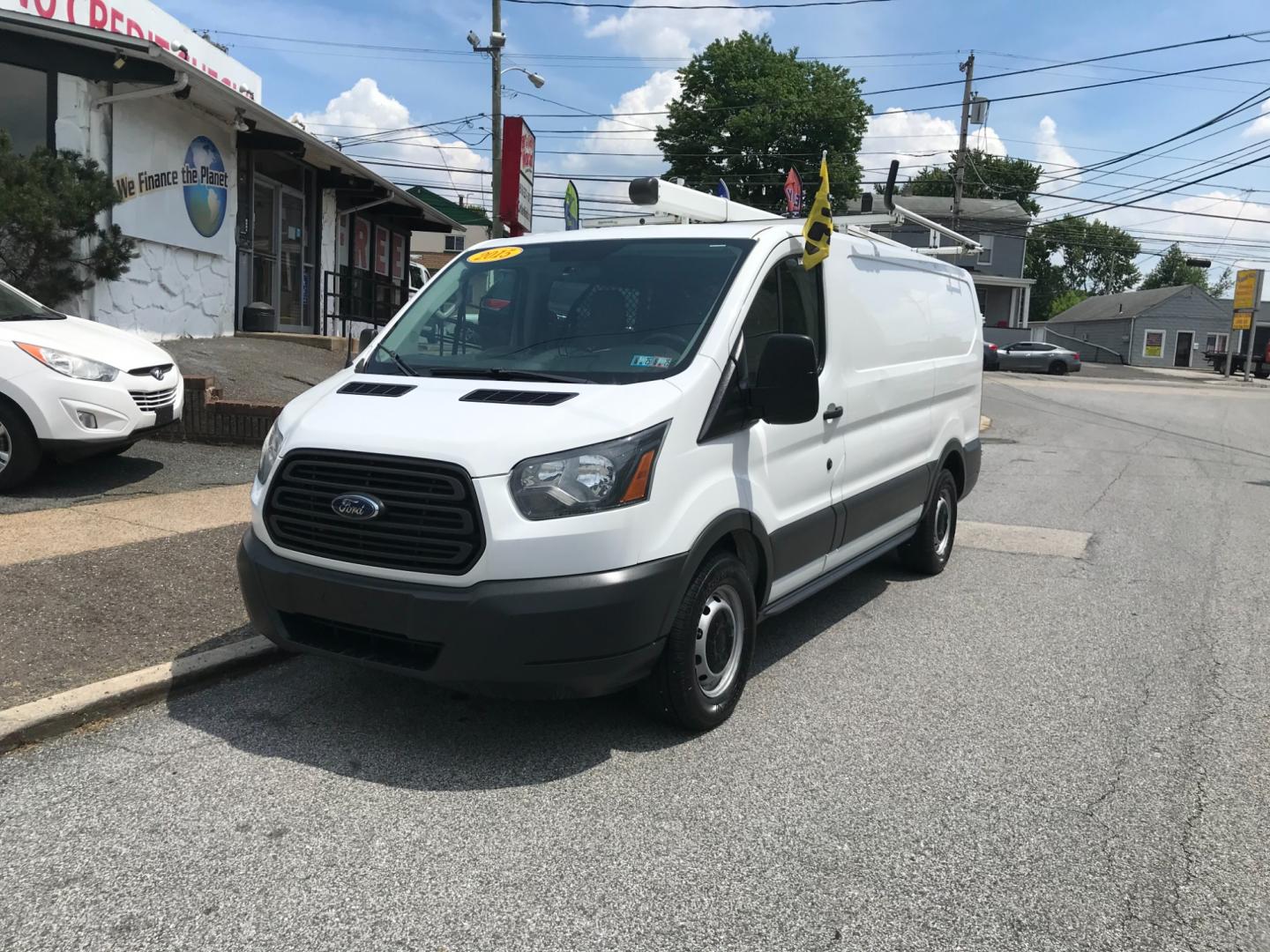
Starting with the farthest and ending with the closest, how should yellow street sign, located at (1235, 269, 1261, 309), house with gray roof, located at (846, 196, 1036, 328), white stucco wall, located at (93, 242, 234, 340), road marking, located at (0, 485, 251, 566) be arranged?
house with gray roof, located at (846, 196, 1036, 328) < yellow street sign, located at (1235, 269, 1261, 309) < white stucco wall, located at (93, 242, 234, 340) < road marking, located at (0, 485, 251, 566)

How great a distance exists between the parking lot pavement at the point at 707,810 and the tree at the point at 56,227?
768 centimetres

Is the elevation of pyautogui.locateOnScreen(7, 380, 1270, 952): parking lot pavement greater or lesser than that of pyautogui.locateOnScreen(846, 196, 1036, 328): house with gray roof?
lesser

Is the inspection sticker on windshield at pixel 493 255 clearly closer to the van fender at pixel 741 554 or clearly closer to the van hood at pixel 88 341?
the van fender at pixel 741 554

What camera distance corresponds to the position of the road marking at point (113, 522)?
19.6ft

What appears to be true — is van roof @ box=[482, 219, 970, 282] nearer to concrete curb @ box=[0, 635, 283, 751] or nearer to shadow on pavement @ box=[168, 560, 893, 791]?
shadow on pavement @ box=[168, 560, 893, 791]

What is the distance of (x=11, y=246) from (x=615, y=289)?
8.85m

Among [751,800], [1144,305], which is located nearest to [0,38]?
[751,800]

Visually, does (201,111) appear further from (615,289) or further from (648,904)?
(648,904)

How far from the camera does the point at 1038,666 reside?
505 centimetres

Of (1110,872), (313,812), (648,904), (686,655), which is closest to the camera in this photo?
(648,904)

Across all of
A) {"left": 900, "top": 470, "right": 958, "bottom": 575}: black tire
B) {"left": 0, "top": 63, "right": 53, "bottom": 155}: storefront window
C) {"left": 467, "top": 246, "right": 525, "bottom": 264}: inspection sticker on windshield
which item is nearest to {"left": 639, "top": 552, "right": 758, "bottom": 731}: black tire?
{"left": 467, "top": 246, "right": 525, "bottom": 264}: inspection sticker on windshield

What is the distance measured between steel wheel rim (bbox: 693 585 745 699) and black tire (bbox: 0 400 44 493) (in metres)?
5.58

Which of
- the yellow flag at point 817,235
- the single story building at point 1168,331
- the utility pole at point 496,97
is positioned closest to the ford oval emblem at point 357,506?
the yellow flag at point 817,235

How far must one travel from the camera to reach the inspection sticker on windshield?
497 cm
